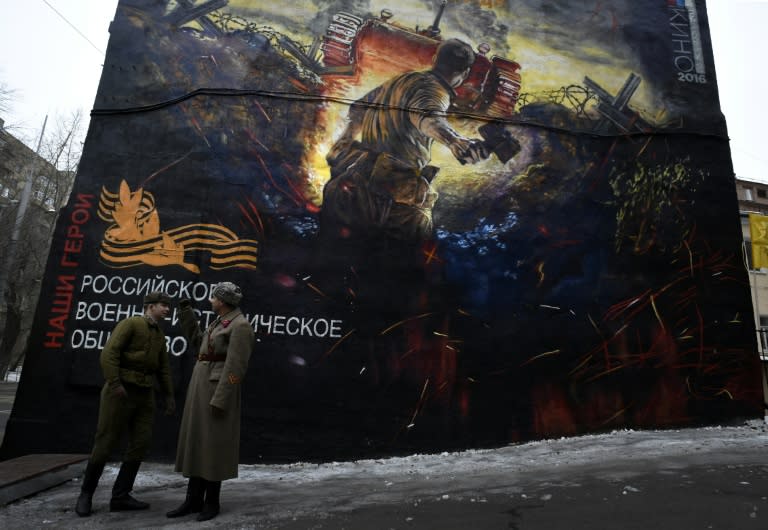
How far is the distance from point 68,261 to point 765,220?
10.1 m

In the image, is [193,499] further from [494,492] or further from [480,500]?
[494,492]

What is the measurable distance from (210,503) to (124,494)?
2.44 feet

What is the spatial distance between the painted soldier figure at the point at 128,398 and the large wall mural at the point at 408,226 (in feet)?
5.37

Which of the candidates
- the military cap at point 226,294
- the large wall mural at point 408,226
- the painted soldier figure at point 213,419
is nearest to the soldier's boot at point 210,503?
the painted soldier figure at point 213,419

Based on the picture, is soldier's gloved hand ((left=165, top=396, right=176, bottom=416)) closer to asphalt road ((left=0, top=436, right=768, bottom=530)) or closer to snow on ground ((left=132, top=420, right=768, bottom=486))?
asphalt road ((left=0, top=436, right=768, bottom=530))

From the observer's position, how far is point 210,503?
12.1 feet

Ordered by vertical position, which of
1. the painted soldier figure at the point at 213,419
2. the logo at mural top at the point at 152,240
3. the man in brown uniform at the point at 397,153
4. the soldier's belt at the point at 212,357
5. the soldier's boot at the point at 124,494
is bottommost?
the soldier's boot at the point at 124,494

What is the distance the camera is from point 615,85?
7555 millimetres

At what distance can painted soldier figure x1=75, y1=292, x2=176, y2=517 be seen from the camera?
3875 mm

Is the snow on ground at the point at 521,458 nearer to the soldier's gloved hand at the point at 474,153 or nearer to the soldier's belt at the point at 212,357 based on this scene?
the soldier's belt at the point at 212,357

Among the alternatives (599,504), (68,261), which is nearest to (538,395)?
(599,504)

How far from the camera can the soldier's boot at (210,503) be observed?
3.64 metres

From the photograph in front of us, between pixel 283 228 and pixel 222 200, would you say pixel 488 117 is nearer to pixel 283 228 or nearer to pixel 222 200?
pixel 283 228

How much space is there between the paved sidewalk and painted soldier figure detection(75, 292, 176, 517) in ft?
0.60
